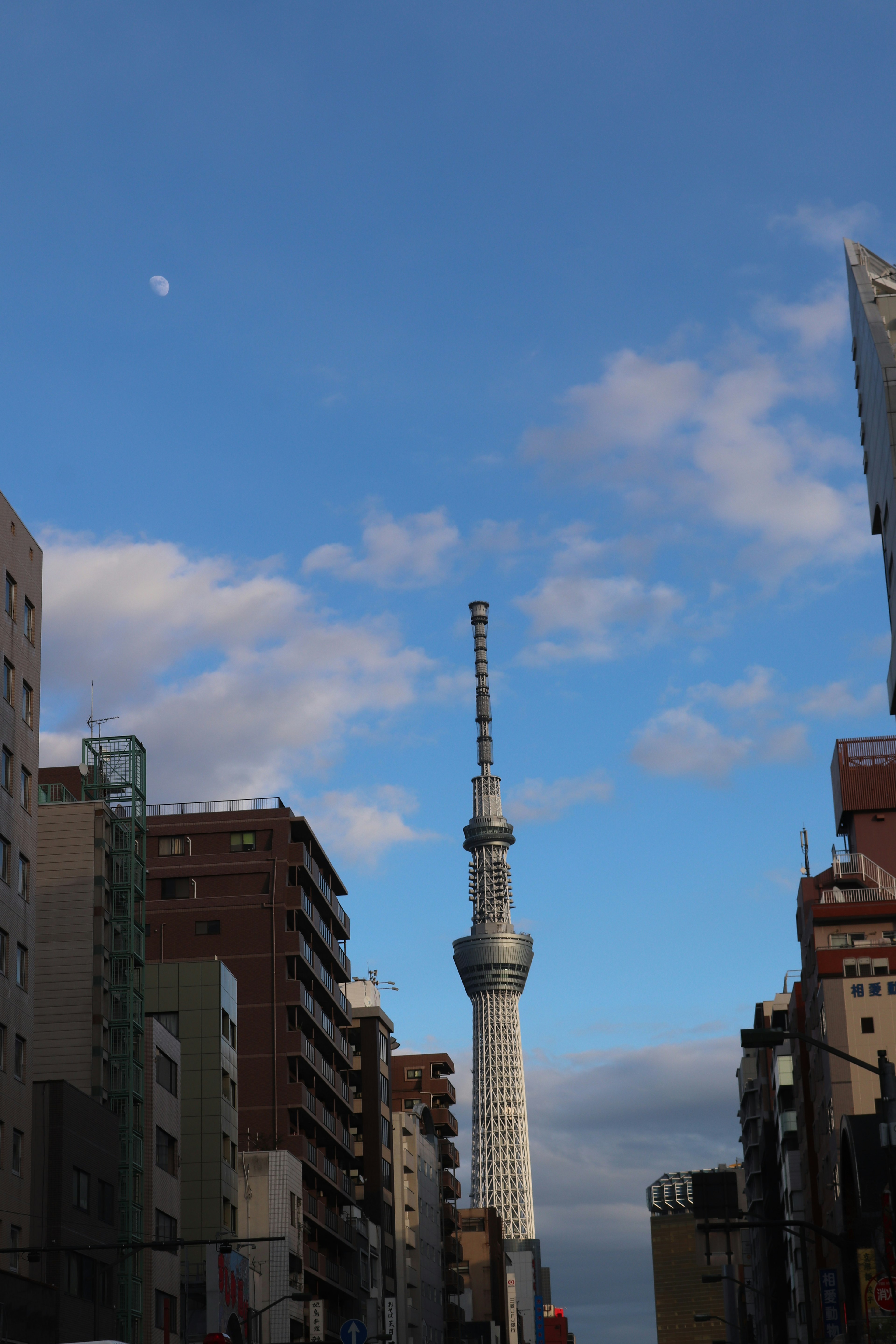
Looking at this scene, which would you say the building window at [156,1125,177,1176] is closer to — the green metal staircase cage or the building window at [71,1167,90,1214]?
the green metal staircase cage

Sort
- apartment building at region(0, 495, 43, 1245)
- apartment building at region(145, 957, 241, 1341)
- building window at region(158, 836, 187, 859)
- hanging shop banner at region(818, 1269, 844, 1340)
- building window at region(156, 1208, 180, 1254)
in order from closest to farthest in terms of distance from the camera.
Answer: apartment building at region(0, 495, 43, 1245) < building window at region(156, 1208, 180, 1254) < hanging shop banner at region(818, 1269, 844, 1340) < apartment building at region(145, 957, 241, 1341) < building window at region(158, 836, 187, 859)

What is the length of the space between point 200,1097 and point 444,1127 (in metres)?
87.1

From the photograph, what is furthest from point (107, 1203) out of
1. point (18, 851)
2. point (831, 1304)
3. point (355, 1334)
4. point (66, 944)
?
point (831, 1304)

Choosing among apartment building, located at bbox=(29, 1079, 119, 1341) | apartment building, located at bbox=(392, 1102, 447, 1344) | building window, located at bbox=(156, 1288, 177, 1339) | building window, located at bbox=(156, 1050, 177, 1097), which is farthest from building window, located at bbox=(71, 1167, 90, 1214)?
apartment building, located at bbox=(392, 1102, 447, 1344)

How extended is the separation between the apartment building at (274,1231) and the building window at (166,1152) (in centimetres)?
1209

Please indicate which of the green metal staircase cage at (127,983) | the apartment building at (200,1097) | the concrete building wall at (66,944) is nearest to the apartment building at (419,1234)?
the apartment building at (200,1097)

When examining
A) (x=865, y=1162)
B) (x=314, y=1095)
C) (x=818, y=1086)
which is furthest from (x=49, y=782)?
(x=818, y=1086)

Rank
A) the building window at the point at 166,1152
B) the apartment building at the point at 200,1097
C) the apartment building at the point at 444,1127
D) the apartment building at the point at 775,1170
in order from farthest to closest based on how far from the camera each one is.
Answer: the apartment building at the point at 444,1127
the apartment building at the point at 775,1170
the apartment building at the point at 200,1097
the building window at the point at 166,1152

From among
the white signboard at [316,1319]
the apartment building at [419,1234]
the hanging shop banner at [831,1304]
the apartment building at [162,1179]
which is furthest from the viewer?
the apartment building at [419,1234]

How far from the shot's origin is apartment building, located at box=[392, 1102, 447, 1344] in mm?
131375

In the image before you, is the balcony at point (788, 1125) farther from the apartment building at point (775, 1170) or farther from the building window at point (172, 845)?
the building window at point (172, 845)

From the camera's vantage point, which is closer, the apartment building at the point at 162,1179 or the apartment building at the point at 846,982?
the apartment building at the point at 162,1179

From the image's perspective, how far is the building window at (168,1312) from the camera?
7412 centimetres

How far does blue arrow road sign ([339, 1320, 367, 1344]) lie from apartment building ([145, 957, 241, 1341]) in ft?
122
